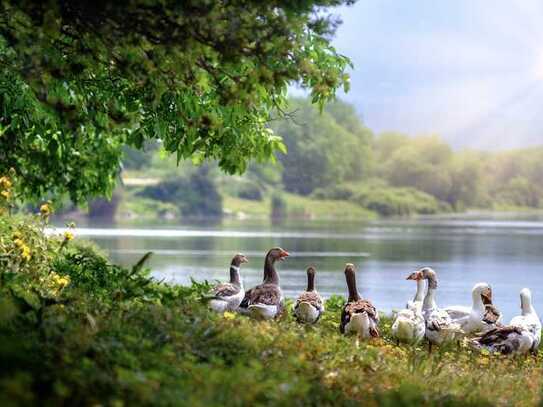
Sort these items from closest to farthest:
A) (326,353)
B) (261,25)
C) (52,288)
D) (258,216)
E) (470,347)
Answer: (261,25), (326,353), (52,288), (470,347), (258,216)

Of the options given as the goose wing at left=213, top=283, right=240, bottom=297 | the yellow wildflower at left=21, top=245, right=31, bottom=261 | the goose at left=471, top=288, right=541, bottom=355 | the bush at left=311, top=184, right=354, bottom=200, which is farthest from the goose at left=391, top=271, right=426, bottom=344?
the bush at left=311, top=184, right=354, bottom=200

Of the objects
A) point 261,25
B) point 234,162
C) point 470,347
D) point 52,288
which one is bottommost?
point 470,347

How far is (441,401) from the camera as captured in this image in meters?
8.20

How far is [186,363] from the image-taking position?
7430 millimetres

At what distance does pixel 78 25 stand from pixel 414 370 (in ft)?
15.5

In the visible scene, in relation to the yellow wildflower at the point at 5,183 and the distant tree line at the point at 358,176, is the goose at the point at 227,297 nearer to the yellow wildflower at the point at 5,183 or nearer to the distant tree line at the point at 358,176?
the yellow wildflower at the point at 5,183

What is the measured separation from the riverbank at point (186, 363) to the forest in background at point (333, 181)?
289 ft

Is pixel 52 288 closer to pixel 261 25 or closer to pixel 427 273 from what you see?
pixel 261 25

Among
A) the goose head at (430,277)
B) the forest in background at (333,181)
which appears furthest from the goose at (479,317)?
the forest in background at (333,181)

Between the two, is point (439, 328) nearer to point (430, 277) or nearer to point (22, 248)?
point (430, 277)

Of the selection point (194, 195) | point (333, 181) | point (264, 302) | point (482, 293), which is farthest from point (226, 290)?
point (333, 181)

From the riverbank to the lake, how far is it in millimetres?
9909

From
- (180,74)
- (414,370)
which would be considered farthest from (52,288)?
(414,370)

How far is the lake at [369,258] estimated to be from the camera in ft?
104
